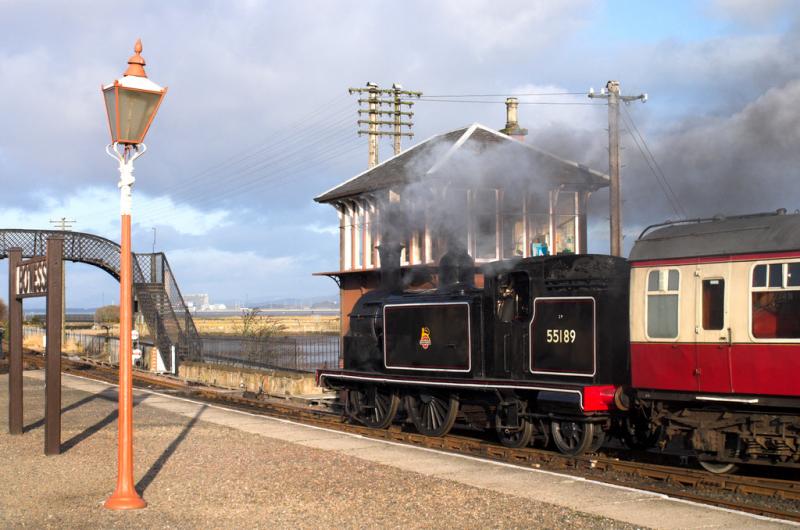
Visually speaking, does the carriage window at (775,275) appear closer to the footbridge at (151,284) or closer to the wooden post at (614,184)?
the wooden post at (614,184)

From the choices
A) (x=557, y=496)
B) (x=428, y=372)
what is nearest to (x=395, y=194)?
(x=428, y=372)

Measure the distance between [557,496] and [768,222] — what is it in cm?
428

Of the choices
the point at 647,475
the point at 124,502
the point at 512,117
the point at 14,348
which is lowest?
the point at 647,475

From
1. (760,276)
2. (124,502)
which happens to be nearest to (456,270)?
(760,276)

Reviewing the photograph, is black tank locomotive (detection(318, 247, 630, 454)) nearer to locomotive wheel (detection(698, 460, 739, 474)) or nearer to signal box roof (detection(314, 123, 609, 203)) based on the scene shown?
locomotive wheel (detection(698, 460, 739, 474))

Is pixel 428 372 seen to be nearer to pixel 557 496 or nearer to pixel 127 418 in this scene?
pixel 557 496

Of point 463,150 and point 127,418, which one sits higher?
point 463,150

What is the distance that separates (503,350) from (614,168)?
7315 mm

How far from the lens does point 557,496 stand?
32.2 feet

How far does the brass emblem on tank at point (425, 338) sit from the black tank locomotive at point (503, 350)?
0.03m

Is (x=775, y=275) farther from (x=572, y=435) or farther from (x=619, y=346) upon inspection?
(x=572, y=435)

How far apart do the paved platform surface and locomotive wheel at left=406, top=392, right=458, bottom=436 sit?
173 centimetres

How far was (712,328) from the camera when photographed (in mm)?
11031

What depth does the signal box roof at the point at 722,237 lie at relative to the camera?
10.5 m
